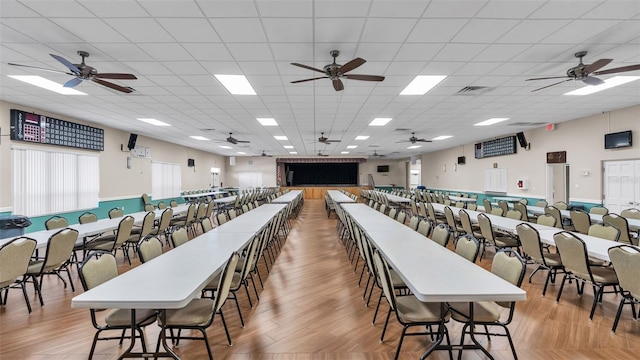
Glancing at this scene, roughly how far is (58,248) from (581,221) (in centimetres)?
827

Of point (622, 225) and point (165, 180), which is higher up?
point (165, 180)

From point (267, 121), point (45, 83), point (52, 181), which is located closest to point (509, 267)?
point (267, 121)

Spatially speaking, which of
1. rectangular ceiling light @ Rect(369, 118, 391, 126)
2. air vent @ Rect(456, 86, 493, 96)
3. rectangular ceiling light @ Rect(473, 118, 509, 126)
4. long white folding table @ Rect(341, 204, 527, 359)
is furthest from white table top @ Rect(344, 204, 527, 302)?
rectangular ceiling light @ Rect(473, 118, 509, 126)

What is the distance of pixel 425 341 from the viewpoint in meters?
2.70

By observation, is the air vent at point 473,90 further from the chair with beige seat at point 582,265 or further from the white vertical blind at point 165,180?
the white vertical blind at point 165,180

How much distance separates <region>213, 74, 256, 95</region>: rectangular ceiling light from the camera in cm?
462

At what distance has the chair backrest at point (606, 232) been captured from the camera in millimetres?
3726

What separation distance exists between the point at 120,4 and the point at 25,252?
2933mm

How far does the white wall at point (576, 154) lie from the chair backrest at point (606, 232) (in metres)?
4.35

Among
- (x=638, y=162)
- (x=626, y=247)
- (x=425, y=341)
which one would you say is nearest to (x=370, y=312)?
(x=425, y=341)

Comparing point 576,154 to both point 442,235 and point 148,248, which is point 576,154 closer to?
point 442,235

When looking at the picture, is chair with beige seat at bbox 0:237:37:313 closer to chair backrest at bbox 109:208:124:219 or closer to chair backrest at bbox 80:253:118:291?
chair backrest at bbox 80:253:118:291

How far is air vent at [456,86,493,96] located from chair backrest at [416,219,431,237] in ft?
8.96

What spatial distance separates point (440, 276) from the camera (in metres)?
2.26
